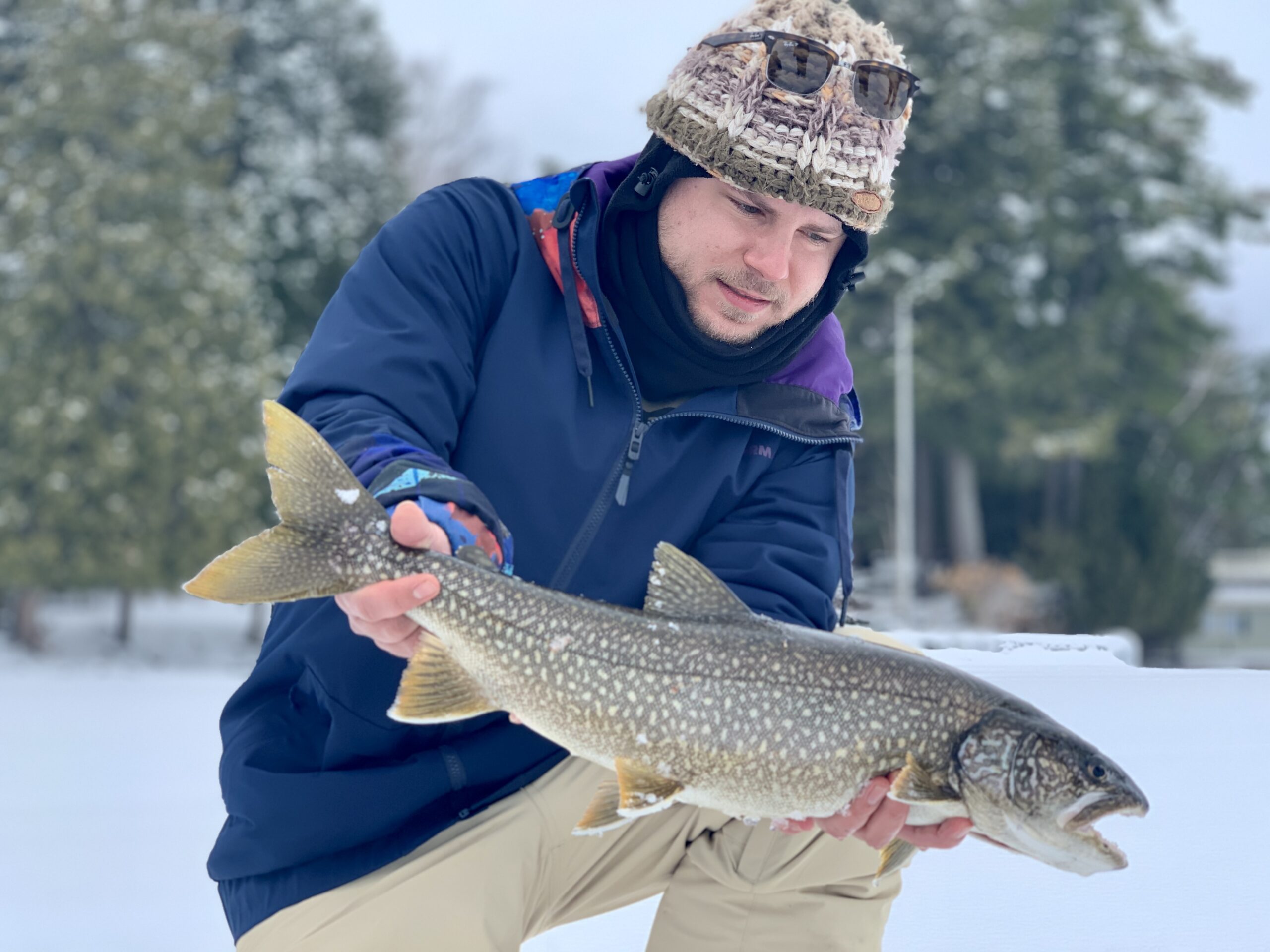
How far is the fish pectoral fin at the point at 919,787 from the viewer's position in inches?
87.0

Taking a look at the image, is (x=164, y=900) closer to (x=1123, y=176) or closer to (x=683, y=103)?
(x=683, y=103)

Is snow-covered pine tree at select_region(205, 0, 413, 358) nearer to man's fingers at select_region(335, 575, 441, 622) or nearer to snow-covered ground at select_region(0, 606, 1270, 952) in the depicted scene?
snow-covered ground at select_region(0, 606, 1270, 952)

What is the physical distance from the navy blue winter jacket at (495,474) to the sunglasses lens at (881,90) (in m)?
0.61

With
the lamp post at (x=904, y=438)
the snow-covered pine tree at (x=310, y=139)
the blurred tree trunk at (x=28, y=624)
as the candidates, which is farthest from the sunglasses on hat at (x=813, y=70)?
the lamp post at (x=904, y=438)

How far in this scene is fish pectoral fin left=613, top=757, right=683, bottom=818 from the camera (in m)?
2.21

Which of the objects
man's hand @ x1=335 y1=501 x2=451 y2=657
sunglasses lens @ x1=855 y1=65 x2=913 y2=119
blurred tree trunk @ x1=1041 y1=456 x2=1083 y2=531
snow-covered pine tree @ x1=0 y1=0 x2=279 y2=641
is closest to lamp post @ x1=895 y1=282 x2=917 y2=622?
blurred tree trunk @ x1=1041 y1=456 x2=1083 y2=531

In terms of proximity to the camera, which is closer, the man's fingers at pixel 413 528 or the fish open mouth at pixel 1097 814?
the man's fingers at pixel 413 528

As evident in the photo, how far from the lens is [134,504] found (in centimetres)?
2155

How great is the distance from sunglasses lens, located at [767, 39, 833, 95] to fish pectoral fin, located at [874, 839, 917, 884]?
159 cm

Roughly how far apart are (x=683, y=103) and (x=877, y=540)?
3211 cm

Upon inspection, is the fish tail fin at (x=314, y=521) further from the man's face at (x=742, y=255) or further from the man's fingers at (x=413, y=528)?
the man's face at (x=742, y=255)

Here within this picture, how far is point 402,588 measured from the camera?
2.06 m

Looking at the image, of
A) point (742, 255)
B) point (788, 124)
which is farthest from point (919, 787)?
point (788, 124)

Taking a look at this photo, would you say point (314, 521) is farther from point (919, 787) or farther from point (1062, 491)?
point (1062, 491)
